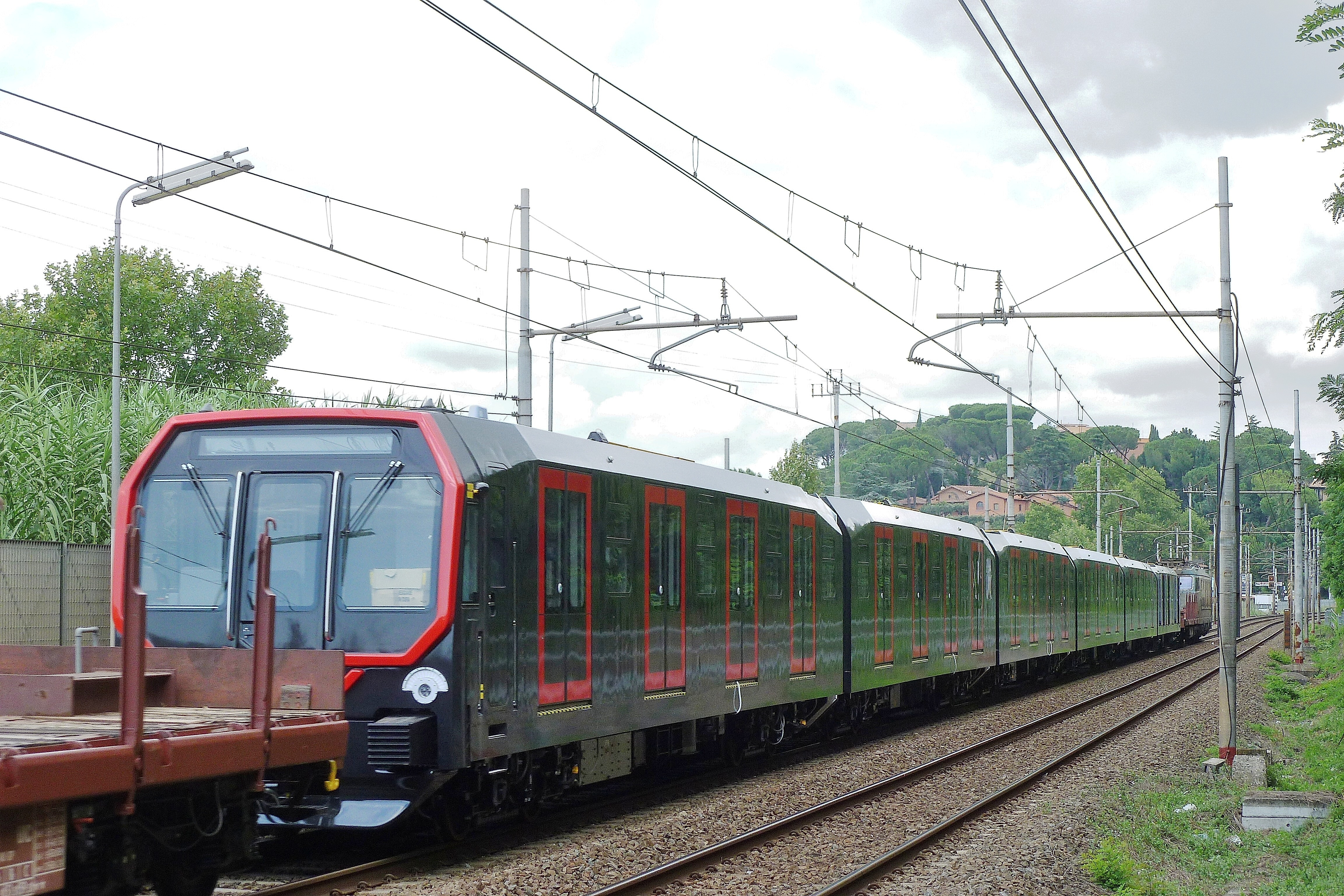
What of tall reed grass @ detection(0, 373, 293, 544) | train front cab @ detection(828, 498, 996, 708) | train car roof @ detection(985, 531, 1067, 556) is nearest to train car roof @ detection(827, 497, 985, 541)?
train front cab @ detection(828, 498, 996, 708)

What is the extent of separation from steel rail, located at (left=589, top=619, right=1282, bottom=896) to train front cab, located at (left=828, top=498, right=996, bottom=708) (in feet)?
5.77

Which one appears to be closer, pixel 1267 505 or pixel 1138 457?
pixel 1267 505

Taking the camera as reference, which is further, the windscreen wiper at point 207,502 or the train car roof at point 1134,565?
the train car roof at point 1134,565

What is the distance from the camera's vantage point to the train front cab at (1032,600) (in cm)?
2773

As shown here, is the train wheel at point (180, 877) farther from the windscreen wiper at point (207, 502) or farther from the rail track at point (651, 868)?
the windscreen wiper at point (207, 502)

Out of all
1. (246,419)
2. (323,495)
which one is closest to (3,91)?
(246,419)

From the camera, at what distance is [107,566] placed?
698 inches

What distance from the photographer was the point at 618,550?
1185cm

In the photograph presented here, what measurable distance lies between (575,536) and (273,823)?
133 inches

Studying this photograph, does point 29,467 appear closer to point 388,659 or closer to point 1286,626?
point 388,659

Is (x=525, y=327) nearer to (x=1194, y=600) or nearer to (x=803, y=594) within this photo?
(x=803, y=594)

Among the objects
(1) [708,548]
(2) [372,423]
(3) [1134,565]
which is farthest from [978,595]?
(3) [1134,565]

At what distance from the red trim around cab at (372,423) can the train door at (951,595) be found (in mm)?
15287

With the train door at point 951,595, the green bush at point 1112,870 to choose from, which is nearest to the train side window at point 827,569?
the train door at point 951,595
